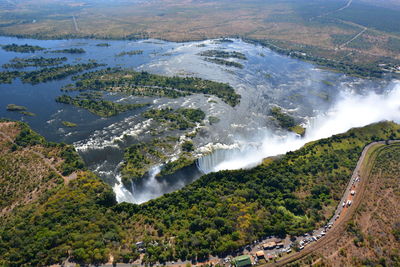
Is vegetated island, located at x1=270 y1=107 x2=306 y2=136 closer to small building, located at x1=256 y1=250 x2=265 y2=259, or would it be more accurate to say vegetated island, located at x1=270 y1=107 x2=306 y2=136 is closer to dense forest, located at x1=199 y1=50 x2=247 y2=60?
small building, located at x1=256 y1=250 x2=265 y2=259

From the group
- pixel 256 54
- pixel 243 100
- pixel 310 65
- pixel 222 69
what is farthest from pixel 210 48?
pixel 243 100

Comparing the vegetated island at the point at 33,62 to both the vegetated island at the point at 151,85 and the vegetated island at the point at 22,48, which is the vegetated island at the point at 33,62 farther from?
the vegetated island at the point at 151,85

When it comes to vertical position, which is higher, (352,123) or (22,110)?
(22,110)

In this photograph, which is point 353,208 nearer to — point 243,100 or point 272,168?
point 272,168

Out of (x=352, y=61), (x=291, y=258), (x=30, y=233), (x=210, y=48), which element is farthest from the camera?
(x=210, y=48)

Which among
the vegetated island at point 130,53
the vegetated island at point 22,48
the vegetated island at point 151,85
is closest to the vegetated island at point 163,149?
the vegetated island at point 151,85

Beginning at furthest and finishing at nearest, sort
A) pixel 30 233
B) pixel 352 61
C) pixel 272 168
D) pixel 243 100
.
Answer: pixel 352 61, pixel 243 100, pixel 272 168, pixel 30 233

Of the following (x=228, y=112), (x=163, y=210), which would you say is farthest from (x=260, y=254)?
(x=228, y=112)
